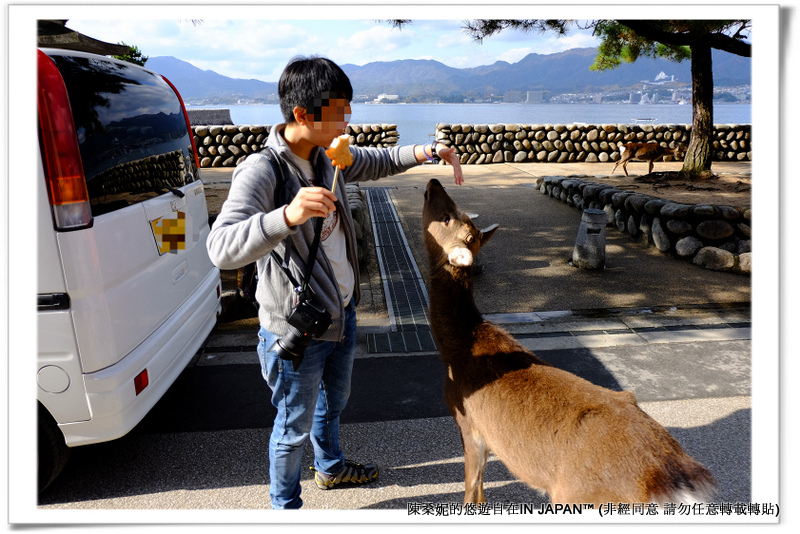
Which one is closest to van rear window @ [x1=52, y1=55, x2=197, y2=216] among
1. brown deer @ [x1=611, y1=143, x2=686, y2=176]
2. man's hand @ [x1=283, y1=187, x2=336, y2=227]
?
man's hand @ [x1=283, y1=187, x2=336, y2=227]

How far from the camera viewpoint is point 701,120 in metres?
11.6

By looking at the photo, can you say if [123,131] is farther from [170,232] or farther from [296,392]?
[296,392]

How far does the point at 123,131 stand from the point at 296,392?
192 cm

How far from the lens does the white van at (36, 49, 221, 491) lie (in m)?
2.42

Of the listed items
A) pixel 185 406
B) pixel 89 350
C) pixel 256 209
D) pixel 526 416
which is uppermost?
pixel 256 209

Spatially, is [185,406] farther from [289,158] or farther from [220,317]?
[289,158]

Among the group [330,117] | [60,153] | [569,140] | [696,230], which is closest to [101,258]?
[60,153]

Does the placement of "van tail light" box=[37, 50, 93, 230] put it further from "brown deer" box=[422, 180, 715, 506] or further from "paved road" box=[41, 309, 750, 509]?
"brown deer" box=[422, 180, 715, 506]

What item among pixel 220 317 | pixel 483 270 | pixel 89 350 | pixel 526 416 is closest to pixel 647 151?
pixel 483 270

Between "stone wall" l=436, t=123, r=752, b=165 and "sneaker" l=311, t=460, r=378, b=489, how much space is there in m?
15.4

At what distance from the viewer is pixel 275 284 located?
2211 mm

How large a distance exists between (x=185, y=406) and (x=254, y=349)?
3.31 ft

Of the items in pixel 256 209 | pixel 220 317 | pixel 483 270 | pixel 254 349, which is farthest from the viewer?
pixel 483 270

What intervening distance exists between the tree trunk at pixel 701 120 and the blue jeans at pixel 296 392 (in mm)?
11576
